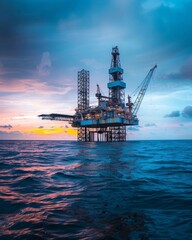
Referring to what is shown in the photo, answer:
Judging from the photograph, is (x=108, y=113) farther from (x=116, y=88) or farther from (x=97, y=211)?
(x=97, y=211)

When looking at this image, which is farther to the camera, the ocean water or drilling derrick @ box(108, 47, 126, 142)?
drilling derrick @ box(108, 47, 126, 142)

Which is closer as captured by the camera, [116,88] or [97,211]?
[97,211]

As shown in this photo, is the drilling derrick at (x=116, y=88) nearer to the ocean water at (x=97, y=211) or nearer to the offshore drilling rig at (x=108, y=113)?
the offshore drilling rig at (x=108, y=113)

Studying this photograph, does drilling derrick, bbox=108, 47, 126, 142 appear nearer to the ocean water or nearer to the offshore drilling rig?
the offshore drilling rig

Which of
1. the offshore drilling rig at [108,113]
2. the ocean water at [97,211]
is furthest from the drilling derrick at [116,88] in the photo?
the ocean water at [97,211]

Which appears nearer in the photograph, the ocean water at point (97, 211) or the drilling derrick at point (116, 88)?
the ocean water at point (97, 211)

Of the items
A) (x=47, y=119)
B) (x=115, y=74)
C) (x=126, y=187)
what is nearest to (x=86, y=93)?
(x=115, y=74)

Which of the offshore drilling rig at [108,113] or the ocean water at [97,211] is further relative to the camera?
the offshore drilling rig at [108,113]

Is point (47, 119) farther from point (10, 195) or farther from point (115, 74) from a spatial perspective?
point (10, 195)

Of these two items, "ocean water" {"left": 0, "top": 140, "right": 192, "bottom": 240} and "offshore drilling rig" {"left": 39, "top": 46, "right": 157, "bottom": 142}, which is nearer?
"ocean water" {"left": 0, "top": 140, "right": 192, "bottom": 240}

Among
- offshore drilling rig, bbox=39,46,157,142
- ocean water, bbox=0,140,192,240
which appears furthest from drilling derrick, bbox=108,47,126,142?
ocean water, bbox=0,140,192,240

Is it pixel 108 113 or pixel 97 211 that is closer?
pixel 97 211

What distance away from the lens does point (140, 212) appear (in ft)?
24.7

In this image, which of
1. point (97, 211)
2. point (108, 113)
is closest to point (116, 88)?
point (108, 113)
